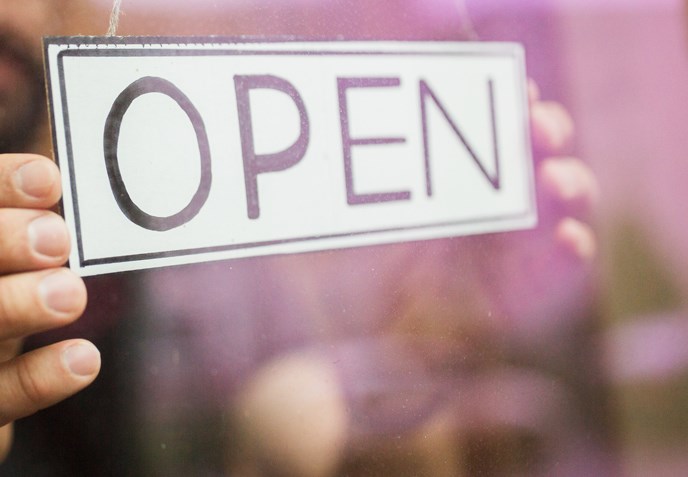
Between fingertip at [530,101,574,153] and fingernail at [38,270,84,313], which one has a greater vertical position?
fingertip at [530,101,574,153]

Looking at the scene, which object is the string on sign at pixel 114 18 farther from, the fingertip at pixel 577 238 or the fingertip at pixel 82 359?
the fingertip at pixel 577 238

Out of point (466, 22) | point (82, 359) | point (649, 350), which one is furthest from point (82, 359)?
point (649, 350)

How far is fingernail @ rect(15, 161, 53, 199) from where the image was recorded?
0.38 meters

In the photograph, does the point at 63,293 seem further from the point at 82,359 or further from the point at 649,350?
the point at 649,350

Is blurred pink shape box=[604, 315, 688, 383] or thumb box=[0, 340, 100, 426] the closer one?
thumb box=[0, 340, 100, 426]

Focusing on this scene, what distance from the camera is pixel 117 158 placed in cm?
43

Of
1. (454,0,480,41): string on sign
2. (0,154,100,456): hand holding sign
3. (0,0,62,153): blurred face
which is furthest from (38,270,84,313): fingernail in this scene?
(454,0,480,41): string on sign

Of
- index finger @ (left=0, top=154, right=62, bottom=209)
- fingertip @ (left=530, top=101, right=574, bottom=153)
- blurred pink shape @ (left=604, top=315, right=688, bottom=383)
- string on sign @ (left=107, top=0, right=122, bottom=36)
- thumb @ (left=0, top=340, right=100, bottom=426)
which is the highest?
string on sign @ (left=107, top=0, right=122, bottom=36)

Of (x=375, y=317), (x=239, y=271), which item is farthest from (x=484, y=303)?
(x=239, y=271)

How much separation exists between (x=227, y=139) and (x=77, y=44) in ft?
0.40

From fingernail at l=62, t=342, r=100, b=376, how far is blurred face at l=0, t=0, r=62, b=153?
0.14 metres

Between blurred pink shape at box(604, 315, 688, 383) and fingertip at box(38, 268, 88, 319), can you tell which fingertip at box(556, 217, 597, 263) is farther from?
fingertip at box(38, 268, 88, 319)

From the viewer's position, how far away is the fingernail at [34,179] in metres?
0.38

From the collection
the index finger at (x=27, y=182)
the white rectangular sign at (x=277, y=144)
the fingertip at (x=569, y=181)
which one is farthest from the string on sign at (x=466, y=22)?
the index finger at (x=27, y=182)
